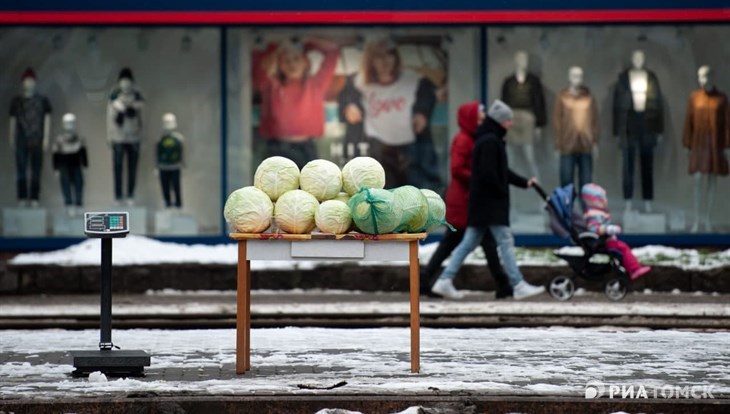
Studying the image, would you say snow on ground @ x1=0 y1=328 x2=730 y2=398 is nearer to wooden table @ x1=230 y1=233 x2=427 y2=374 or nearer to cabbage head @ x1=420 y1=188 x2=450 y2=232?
wooden table @ x1=230 y1=233 x2=427 y2=374

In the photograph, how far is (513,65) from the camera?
2041 centimetres

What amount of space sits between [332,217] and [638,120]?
436 inches

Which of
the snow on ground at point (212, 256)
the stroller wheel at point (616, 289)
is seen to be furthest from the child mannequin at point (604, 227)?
the snow on ground at point (212, 256)

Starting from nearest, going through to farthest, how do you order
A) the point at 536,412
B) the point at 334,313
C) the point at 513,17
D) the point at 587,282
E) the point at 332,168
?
the point at 536,412
the point at 332,168
the point at 334,313
the point at 587,282
the point at 513,17

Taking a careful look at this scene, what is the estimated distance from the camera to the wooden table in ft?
33.8

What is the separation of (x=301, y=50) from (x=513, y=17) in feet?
9.16

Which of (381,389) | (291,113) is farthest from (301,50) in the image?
(381,389)

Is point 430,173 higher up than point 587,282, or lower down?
higher up

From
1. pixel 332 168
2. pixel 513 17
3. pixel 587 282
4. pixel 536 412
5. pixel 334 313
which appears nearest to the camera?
pixel 536 412

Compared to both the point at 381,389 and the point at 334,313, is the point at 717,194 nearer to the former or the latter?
the point at 334,313

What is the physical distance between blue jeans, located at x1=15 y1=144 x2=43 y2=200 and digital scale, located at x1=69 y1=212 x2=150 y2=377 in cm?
1001

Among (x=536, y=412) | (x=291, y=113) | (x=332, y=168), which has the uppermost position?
(x=291, y=113)

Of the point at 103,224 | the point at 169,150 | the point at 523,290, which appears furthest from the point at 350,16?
the point at 103,224

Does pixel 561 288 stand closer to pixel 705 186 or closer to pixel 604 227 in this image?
pixel 604 227
